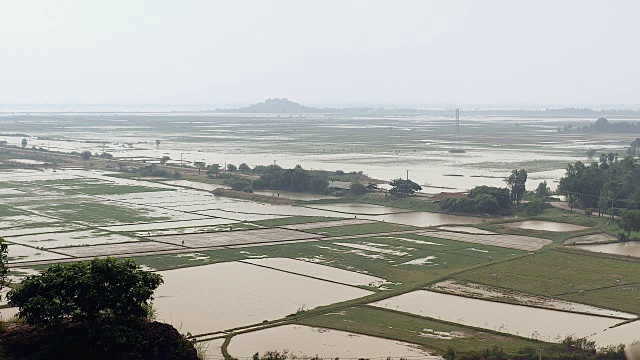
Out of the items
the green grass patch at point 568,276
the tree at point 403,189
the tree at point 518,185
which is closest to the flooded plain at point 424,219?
the tree at point 518,185

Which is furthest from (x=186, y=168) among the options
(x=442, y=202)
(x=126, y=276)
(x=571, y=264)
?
(x=126, y=276)

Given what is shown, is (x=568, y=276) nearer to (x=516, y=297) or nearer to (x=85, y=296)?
(x=516, y=297)

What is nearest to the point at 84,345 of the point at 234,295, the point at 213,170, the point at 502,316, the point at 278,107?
the point at 234,295

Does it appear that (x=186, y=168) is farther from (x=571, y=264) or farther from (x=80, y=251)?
(x=571, y=264)

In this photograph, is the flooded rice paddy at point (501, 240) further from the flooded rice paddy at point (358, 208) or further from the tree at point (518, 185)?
the tree at point (518, 185)

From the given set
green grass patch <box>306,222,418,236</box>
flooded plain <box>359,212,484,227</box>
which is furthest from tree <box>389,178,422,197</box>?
green grass patch <box>306,222,418,236</box>

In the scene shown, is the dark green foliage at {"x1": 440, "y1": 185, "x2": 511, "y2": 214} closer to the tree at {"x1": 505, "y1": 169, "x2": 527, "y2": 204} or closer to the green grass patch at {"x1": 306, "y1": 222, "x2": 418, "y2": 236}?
the tree at {"x1": 505, "y1": 169, "x2": 527, "y2": 204}
